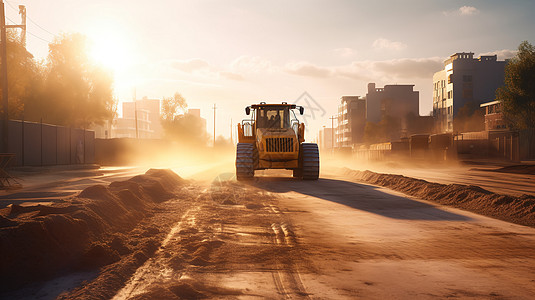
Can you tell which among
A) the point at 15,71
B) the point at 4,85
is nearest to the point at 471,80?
the point at 15,71

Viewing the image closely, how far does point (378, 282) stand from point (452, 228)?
421 centimetres

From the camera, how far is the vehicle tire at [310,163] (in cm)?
2067

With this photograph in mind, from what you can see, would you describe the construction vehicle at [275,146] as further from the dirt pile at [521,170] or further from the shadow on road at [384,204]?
the dirt pile at [521,170]

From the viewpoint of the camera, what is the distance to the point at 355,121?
136 meters

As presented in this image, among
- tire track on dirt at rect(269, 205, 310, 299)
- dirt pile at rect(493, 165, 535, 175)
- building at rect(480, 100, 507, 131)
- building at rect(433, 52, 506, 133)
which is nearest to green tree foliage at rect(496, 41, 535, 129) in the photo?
building at rect(480, 100, 507, 131)

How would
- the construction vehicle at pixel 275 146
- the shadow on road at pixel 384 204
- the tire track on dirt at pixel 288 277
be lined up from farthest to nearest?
the construction vehicle at pixel 275 146, the shadow on road at pixel 384 204, the tire track on dirt at pixel 288 277

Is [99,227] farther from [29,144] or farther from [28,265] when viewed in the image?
[29,144]

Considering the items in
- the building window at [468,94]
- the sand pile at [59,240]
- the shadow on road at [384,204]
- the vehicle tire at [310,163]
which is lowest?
the shadow on road at [384,204]

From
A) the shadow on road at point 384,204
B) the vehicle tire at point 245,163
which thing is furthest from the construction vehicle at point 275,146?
the shadow on road at point 384,204

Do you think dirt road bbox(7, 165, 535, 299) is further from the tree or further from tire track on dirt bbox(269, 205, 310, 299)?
the tree

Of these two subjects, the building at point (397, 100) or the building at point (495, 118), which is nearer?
the building at point (495, 118)

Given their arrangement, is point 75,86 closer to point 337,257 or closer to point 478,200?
point 478,200

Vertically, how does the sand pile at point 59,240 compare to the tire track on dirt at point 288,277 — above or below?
above

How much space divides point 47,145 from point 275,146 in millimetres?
20523
